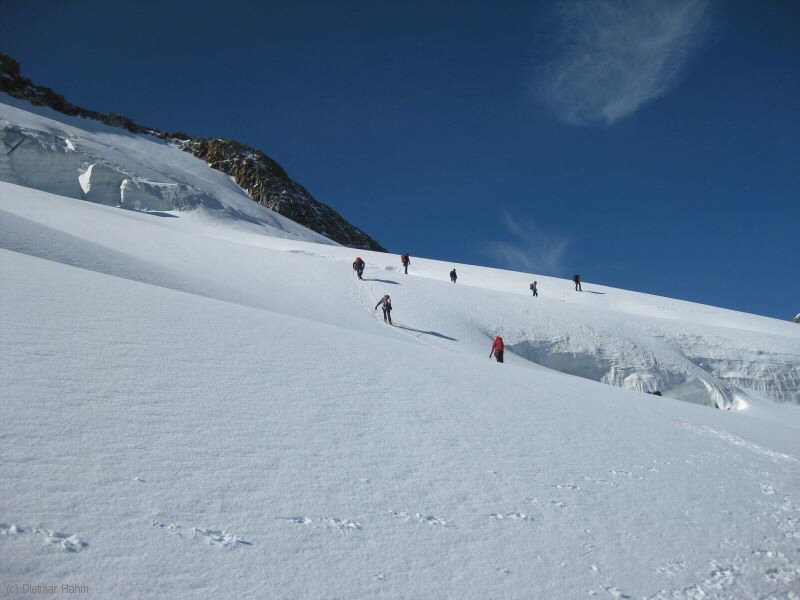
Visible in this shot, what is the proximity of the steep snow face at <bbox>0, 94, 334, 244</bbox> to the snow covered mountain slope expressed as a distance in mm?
48618

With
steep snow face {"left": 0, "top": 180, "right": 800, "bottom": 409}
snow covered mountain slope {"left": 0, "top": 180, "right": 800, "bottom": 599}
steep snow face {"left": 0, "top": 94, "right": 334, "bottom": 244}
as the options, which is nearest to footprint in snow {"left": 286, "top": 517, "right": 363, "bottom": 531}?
snow covered mountain slope {"left": 0, "top": 180, "right": 800, "bottom": 599}

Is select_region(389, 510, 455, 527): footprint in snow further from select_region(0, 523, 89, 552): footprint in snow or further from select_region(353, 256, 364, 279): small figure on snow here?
select_region(353, 256, 364, 279): small figure on snow

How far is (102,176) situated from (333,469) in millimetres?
58251

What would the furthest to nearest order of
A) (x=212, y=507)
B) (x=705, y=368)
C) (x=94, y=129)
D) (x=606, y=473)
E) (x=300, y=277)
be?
(x=94, y=129)
(x=300, y=277)
(x=705, y=368)
(x=606, y=473)
(x=212, y=507)

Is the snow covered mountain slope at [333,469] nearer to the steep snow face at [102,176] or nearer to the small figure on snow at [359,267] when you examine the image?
the small figure on snow at [359,267]

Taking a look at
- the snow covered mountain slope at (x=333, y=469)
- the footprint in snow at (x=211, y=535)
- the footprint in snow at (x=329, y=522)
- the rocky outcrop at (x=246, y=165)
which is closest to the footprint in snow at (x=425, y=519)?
the snow covered mountain slope at (x=333, y=469)

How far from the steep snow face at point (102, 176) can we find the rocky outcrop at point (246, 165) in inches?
800

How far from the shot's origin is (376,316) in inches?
826

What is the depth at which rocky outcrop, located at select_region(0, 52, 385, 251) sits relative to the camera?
8244cm

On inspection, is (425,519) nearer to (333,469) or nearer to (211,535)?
(333,469)

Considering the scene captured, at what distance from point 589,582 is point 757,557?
229cm

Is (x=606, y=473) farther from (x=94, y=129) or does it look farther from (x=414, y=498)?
(x=94, y=129)

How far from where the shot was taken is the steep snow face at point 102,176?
51.8 meters

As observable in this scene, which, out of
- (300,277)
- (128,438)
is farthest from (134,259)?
(128,438)
